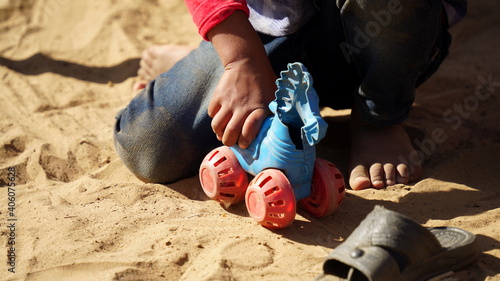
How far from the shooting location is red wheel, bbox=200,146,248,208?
1710mm

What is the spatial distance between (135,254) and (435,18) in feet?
3.84

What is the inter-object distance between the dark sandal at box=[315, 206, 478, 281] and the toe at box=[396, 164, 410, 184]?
53 cm

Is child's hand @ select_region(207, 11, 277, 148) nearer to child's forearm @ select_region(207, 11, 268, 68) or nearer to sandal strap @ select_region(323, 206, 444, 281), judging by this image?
child's forearm @ select_region(207, 11, 268, 68)

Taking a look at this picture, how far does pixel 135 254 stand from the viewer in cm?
154

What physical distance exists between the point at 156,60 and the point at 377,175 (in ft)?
4.56

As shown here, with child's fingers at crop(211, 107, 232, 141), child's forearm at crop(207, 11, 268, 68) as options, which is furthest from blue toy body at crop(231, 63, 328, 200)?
child's forearm at crop(207, 11, 268, 68)

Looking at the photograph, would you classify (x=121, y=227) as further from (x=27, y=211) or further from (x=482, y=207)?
(x=482, y=207)

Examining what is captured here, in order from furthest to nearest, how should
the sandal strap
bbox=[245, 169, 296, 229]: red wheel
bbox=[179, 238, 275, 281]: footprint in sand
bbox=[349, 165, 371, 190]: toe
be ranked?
1. bbox=[349, 165, 371, 190]: toe
2. bbox=[245, 169, 296, 229]: red wheel
3. bbox=[179, 238, 275, 281]: footprint in sand
4. the sandal strap

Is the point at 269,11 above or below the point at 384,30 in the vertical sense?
above

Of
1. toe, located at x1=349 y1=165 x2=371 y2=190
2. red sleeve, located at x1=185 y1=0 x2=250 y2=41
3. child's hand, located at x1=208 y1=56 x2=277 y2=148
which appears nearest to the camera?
child's hand, located at x1=208 y1=56 x2=277 y2=148

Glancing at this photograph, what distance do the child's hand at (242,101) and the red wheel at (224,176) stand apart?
5 cm

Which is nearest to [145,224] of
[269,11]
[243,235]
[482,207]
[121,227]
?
[121,227]

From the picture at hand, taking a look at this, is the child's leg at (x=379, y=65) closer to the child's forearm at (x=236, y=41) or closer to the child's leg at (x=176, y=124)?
the child's leg at (x=176, y=124)

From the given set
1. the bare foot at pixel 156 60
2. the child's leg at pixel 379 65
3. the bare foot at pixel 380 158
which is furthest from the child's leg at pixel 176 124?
the bare foot at pixel 156 60
